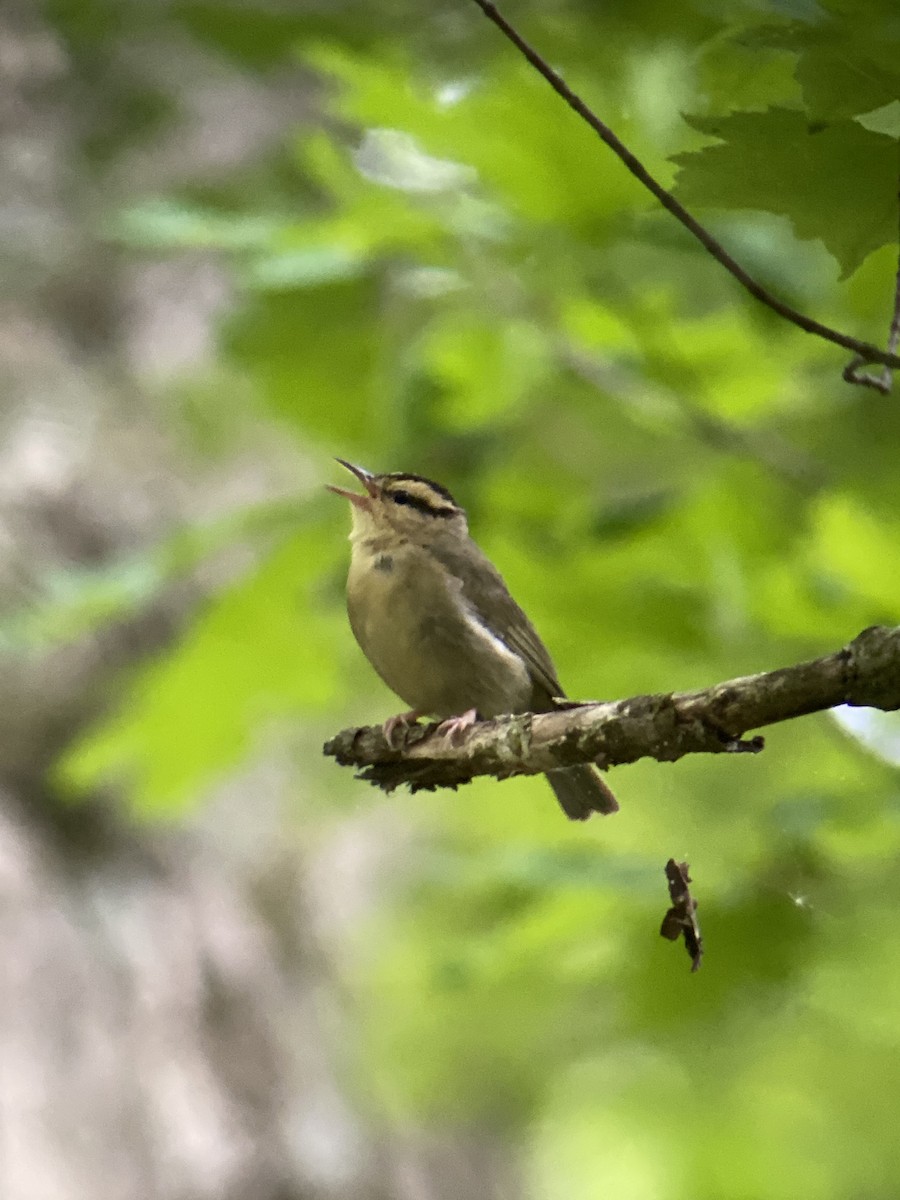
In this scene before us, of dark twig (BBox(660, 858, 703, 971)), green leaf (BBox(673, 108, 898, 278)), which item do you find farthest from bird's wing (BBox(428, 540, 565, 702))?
green leaf (BBox(673, 108, 898, 278))

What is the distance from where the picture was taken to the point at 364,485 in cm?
286

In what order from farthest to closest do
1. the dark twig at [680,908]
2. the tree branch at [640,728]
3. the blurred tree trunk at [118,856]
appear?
1. the blurred tree trunk at [118,856]
2. the dark twig at [680,908]
3. the tree branch at [640,728]

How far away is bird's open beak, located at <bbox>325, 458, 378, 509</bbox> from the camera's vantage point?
99.7 inches

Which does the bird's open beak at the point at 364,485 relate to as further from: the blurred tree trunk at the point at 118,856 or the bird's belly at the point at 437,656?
the blurred tree trunk at the point at 118,856

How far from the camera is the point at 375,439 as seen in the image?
9.34 feet

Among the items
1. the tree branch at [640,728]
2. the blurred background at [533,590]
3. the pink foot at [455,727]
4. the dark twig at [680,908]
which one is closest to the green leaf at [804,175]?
the blurred background at [533,590]

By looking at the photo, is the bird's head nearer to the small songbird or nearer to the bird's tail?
the small songbird

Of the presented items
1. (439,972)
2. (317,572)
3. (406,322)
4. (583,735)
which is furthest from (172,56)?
(583,735)

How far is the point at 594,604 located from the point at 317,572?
19.5 inches

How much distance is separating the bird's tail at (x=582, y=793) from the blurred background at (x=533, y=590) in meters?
0.09

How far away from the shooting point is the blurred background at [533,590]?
2164mm

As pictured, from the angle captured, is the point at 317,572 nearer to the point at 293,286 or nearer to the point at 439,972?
the point at 293,286

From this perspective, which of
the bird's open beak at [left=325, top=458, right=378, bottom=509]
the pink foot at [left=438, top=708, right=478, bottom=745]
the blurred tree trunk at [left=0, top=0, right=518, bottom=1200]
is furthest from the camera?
the blurred tree trunk at [left=0, top=0, right=518, bottom=1200]

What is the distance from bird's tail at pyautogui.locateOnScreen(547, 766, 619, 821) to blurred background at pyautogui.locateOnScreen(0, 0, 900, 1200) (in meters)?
0.09
